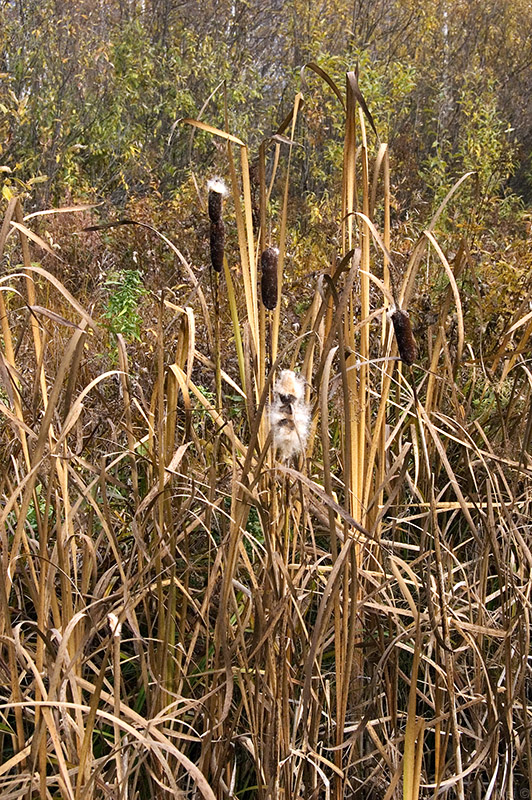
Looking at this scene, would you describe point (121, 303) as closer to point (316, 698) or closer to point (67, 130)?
point (316, 698)

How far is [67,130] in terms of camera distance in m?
6.67

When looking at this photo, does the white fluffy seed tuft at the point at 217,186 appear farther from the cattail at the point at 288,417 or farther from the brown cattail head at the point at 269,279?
the cattail at the point at 288,417

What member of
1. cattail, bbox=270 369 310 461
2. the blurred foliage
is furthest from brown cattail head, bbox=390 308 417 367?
the blurred foliage

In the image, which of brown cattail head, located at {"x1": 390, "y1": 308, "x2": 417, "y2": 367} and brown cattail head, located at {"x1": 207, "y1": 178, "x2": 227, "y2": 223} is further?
brown cattail head, located at {"x1": 207, "y1": 178, "x2": 227, "y2": 223}

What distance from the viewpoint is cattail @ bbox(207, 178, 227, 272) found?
3.20 feet

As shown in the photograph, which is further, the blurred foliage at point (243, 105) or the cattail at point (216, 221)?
the blurred foliage at point (243, 105)

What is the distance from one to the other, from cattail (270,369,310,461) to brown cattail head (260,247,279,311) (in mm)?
89

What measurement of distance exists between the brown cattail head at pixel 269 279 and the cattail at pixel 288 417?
0.09 metres

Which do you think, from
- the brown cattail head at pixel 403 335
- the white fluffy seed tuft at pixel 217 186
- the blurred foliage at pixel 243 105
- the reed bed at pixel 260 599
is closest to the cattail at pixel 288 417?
the reed bed at pixel 260 599

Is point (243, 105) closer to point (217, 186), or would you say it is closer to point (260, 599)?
point (217, 186)

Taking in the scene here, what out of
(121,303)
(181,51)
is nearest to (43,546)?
(121,303)

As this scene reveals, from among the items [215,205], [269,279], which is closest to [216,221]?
[215,205]

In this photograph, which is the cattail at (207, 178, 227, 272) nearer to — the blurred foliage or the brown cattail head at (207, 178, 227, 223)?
the brown cattail head at (207, 178, 227, 223)

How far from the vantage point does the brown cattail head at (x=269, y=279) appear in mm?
922
